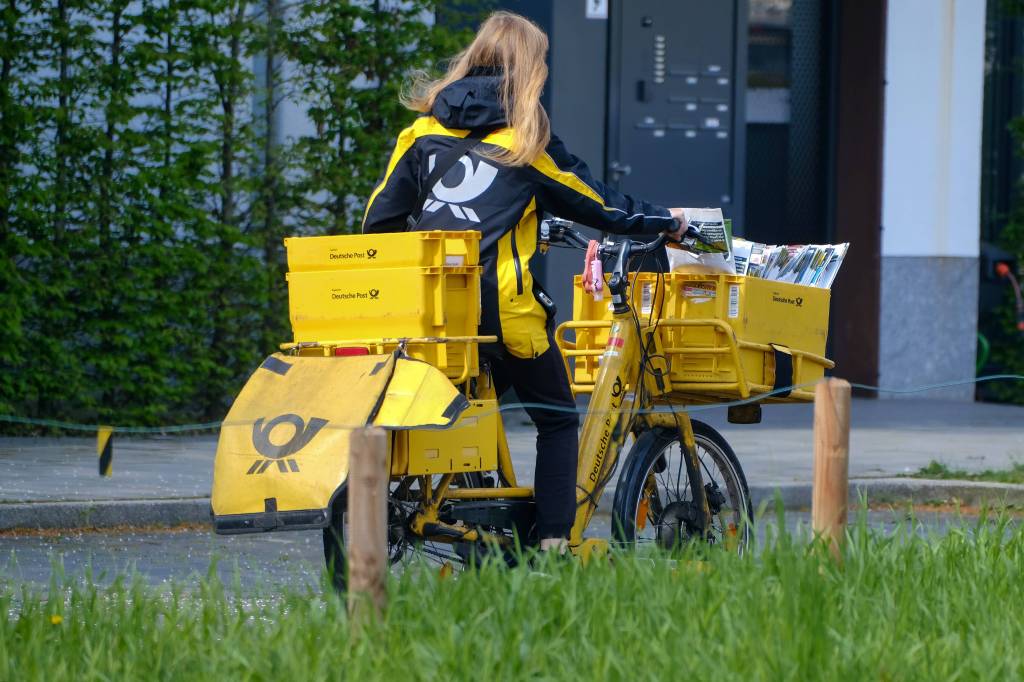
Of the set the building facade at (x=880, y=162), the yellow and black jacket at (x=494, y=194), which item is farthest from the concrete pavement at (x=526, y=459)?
the yellow and black jacket at (x=494, y=194)

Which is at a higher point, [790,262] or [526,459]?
[790,262]

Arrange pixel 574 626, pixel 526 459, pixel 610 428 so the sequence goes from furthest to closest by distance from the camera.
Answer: pixel 526 459
pixel 610 428
pixel 574 626

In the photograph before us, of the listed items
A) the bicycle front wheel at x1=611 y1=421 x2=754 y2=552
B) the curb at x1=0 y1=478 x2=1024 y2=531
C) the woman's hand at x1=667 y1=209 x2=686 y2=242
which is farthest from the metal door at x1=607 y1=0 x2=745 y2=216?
the woman's hand at x1=667 y1=209 x2=686 y2=242

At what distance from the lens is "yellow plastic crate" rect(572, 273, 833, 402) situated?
5.79m

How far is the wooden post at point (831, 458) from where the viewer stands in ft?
15.1

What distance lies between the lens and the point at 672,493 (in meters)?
5.97

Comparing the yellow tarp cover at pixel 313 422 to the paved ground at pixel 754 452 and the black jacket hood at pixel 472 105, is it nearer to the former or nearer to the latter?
the black jacket hood at pixel 472 105

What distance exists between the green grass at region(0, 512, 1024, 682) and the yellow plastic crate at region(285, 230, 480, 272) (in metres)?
0.94

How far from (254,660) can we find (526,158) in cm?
187

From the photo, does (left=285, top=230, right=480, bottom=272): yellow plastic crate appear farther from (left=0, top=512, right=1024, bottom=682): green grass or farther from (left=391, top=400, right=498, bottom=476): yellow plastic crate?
(left=0, top=512, right=1024, bottom=682): green grass

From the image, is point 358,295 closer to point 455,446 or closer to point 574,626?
point 455,446

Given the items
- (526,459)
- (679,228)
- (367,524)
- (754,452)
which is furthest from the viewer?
(754,452)

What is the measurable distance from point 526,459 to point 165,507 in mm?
2329

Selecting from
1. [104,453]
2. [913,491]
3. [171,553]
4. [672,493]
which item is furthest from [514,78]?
[913,491]
